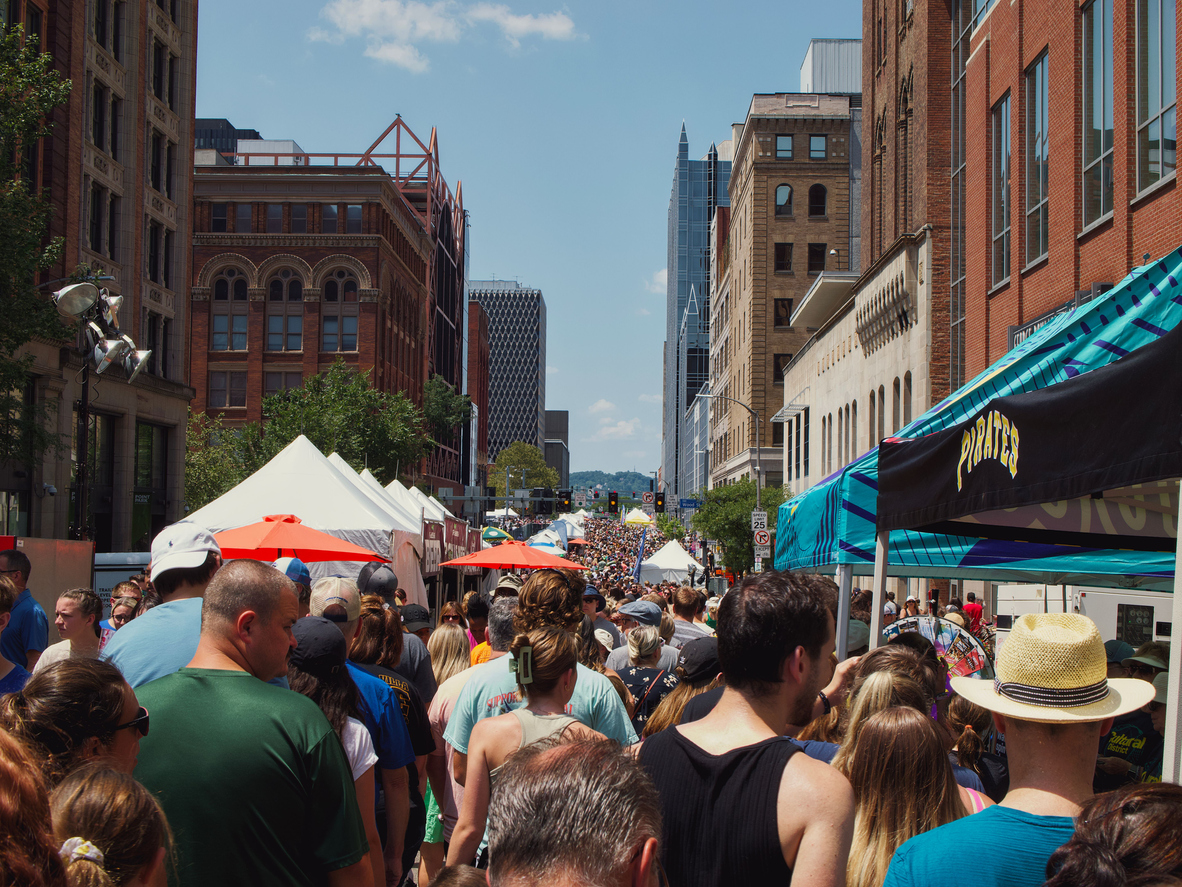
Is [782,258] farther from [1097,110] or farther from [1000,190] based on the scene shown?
[1097,110]

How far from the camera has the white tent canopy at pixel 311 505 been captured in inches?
510

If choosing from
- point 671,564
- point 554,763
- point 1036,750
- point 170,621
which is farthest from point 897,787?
point 671,564

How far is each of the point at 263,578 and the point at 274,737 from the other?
0.58 metres

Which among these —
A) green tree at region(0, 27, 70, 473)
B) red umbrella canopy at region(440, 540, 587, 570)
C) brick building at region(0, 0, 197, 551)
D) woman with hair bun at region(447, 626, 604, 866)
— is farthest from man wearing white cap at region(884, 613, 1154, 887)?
brick building at region(0, 0, 197, 551)

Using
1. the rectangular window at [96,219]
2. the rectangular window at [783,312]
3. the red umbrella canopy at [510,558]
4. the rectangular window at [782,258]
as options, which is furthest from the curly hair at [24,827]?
the rectangular window at [782,258]

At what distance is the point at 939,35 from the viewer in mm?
30016

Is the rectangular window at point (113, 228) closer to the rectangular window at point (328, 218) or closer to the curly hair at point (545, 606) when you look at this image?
the rectangular window at point (328, 218)

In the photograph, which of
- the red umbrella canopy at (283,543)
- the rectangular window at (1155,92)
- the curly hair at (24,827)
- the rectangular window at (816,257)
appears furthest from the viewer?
the rectangular window at (816,257)

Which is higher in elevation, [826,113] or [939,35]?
[826,113]

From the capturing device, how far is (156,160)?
40.6 m

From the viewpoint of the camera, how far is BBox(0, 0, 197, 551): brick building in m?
31.7

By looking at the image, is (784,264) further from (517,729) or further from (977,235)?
(517,729)

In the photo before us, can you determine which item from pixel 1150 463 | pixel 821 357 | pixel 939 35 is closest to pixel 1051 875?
pixel 1150 463

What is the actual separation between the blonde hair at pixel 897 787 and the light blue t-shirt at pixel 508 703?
156cm
